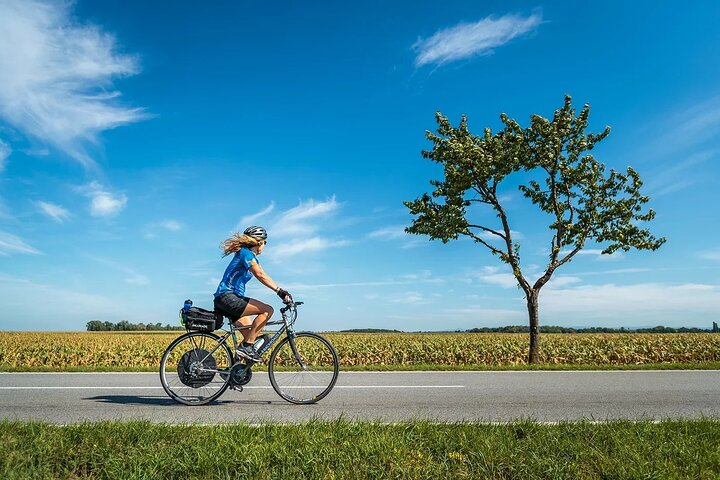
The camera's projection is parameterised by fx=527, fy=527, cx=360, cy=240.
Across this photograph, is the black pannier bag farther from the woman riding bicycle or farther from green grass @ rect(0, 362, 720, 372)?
green grass @ rect(0, 362, 720, 372)

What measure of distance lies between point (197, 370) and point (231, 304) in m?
1.07

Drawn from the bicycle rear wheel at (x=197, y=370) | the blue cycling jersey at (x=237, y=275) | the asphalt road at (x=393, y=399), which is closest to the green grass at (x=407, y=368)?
the asphalt road at (x=393, y=399)

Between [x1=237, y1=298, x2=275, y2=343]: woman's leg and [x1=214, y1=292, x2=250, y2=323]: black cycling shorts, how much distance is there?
0.25ft

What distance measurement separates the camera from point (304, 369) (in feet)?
25.2

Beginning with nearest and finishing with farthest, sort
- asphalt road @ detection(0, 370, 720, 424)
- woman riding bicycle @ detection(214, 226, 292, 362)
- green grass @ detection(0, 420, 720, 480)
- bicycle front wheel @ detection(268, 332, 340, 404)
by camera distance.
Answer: green grass @ detection(0, 420, 720, 480), asphalt road @ detection(0, 370, 720, 424), woman riding bicycle @ detection(214, 226, 292, 362), bicycle front wheel @ detection(268, 332, 340, 404)

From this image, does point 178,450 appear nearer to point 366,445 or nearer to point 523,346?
point 366,445

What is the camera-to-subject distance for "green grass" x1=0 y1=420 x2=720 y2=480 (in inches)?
170

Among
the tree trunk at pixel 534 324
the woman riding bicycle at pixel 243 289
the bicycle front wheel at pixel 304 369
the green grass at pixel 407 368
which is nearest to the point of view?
the woman riding bicycle at pixel 243 289

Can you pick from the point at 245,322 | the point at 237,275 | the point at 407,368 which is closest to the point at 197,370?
the point at 245,322

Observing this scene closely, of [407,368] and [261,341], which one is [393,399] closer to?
[261,341]

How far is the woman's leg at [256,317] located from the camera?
7.41m

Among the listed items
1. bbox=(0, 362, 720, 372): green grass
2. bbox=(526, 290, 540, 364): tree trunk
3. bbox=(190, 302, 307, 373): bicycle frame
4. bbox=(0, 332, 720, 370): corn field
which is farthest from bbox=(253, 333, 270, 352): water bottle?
bbox=(526, 290, 540, 364): tree trunk

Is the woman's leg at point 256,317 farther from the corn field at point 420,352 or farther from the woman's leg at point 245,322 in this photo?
the corn field at point 420,352

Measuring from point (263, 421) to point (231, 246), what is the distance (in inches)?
106
